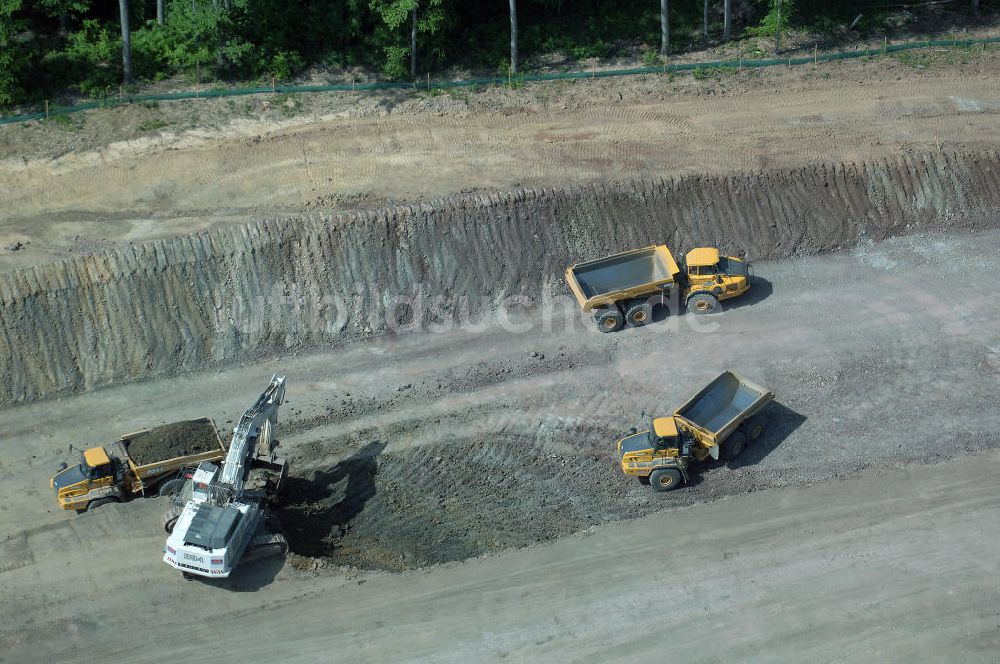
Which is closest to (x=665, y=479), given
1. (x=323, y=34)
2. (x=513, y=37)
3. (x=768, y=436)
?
(x=768, y=436)

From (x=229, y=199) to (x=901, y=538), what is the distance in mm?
21192

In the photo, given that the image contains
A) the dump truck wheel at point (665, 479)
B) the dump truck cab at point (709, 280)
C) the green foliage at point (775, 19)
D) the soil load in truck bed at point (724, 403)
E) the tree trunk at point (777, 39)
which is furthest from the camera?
the tree trunk at point (777, 39)

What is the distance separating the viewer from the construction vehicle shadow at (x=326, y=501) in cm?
2303

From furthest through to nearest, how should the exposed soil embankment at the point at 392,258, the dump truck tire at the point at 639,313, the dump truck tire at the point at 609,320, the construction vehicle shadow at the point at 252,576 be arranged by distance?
the dump truck tire at the point at 639,313
the dump truck tire at the point at 609,320
the exposed soil embankment at the point at 392,258
the construction vehicle shadow at the point at 252,576

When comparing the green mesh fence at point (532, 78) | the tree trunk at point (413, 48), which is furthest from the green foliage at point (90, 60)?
the tree trunk at point (413, 48)

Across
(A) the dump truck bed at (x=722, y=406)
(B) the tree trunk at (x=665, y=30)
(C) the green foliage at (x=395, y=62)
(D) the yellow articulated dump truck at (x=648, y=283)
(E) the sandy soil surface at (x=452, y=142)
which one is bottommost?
(A) the dump truck bed at (x=722, y=406)

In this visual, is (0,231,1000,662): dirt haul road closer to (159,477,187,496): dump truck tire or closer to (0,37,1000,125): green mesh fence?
(159,477,187,496): dump truck tire

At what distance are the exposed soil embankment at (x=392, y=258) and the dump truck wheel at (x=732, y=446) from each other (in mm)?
7819

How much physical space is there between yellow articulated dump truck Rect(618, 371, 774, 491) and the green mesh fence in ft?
51.9

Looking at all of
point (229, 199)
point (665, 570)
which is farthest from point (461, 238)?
point (665, 570)

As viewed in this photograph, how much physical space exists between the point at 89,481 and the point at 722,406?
1514 cm

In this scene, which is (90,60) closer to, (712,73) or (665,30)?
(665,30)

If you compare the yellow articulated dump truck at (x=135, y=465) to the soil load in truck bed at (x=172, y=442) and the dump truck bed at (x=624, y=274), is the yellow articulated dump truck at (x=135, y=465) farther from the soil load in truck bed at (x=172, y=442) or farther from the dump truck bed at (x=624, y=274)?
the dump truck bed at (x=624, y=274)

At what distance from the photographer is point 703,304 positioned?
28.3m
